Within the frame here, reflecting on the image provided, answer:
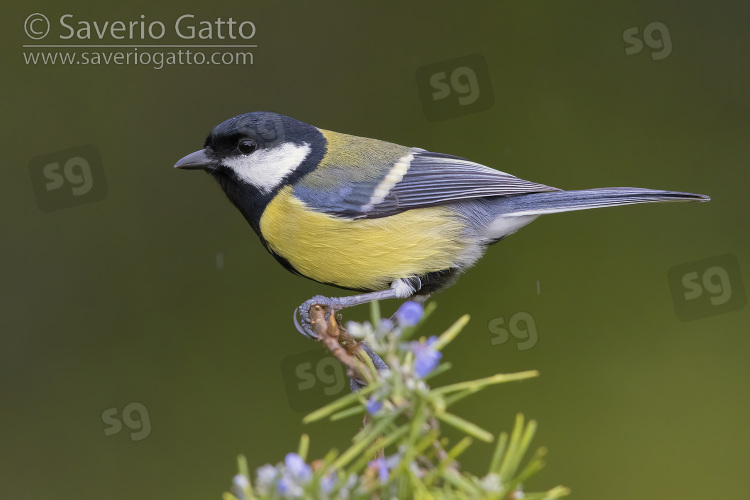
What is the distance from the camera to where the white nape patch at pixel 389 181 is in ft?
5.85

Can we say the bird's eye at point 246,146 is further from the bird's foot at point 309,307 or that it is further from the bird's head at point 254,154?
the bird's foot at point 309,307

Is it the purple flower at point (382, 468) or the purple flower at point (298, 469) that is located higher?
the purple flower at point (298, 469)

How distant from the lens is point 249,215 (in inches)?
70.1

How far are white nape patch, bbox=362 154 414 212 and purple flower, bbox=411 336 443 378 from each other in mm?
1214

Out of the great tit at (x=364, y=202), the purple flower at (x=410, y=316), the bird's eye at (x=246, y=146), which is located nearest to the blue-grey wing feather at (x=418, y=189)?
the great tit at (x=364, y=202)

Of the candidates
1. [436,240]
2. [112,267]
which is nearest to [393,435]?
[436,240]

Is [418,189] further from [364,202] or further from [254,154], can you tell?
[254,154]

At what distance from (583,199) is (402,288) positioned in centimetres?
45

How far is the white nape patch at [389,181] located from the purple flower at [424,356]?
1214mm

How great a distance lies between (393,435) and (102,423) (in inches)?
90.4

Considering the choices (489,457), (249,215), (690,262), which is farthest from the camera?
(690,262)

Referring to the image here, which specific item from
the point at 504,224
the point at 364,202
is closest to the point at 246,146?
the point at 364,202

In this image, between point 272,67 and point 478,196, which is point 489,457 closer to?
point 478,196

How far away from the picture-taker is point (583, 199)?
1739 mm
